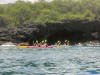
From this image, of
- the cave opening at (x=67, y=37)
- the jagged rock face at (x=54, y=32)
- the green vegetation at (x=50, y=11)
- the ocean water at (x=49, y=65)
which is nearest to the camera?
the ocean water at (x=49, y=65)

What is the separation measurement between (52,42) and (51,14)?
1078 centimetres

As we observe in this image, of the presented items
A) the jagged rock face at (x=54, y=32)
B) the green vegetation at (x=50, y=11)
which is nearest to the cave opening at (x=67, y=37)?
the jagged rock face at (x=54, y=32)

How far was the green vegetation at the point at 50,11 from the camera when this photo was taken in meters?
79.2

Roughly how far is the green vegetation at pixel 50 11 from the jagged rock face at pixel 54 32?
6.27m

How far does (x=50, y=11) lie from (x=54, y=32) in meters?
12.3

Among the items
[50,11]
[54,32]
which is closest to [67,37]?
[54,32]

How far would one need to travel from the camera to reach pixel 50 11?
81.2m

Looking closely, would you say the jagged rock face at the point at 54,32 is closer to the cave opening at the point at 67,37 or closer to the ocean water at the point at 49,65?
the cave opening at the point at 67,37

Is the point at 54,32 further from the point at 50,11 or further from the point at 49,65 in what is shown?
the point at 49,65

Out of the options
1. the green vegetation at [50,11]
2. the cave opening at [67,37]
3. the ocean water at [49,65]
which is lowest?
the ocean water at [49,65]

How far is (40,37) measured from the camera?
71375 mm

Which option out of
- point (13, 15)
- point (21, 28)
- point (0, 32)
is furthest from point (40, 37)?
point (13, 15)

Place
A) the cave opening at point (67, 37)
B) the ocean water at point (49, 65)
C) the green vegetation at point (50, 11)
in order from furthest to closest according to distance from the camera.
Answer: the green vegetation at point (50, 11)
the cave opening at point (67, 37)
the ocean water at point (49, 65)

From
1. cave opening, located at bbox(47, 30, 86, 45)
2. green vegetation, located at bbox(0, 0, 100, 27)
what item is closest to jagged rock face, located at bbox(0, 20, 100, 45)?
cave opening, located at bbox(47, 30, 86, 45)
